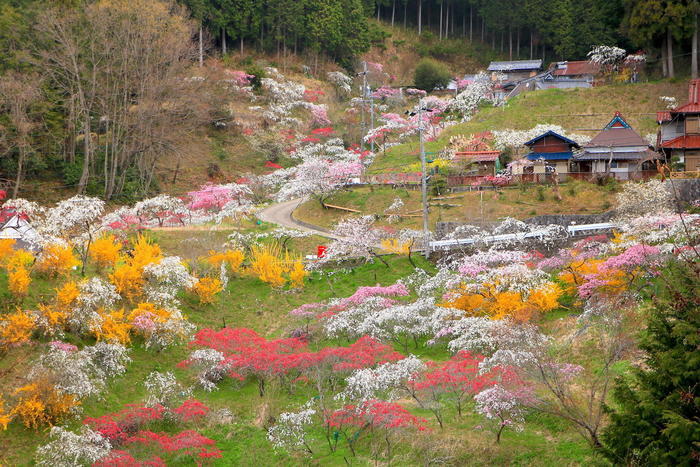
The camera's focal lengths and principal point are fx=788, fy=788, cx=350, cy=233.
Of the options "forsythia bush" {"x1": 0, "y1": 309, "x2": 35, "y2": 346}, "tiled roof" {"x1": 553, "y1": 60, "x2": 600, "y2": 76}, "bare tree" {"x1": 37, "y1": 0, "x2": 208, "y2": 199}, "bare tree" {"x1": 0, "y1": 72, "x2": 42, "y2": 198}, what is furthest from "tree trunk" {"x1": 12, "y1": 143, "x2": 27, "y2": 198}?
"tiled roof" {"x1": 553, "y1": 60, "x2": 600, "y2": 76}

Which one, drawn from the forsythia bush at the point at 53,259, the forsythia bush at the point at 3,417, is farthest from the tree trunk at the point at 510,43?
the forsythia bush at the point at 3,417

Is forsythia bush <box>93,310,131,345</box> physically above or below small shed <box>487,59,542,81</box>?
below

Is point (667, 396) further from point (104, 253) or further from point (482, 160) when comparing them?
point (482, 160)

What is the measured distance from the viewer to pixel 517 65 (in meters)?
72.2

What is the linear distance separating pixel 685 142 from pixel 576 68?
24.0m

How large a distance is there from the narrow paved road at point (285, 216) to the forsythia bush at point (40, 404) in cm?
2020

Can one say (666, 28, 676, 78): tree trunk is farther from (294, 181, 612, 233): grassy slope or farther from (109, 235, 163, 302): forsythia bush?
(109, 235, 163, 302): forsythia bush

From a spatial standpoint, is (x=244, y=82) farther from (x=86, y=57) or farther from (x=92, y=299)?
(x=92, y=299)

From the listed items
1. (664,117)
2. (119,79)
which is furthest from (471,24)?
(119,79)

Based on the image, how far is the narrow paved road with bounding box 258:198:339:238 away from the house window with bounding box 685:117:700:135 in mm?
19646

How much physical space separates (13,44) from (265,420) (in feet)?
112

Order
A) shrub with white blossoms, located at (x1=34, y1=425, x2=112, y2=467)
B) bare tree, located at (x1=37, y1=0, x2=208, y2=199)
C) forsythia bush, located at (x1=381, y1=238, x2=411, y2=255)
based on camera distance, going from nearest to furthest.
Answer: shrub with white blossoms, located at (x1=34, y1=425, x2=112, y2=467) → forsythia bush, located at (x1=381, y1=238, x2=411, y2=255) → bare tree, located at (x1=37, y1=0, x2=208, y2=199)

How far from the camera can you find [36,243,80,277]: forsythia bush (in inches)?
1196

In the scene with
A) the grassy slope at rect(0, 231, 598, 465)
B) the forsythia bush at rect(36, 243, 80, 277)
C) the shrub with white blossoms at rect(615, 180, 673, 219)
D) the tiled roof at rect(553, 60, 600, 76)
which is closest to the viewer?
the grassy slope at rect(0, 231, 598, 465)
